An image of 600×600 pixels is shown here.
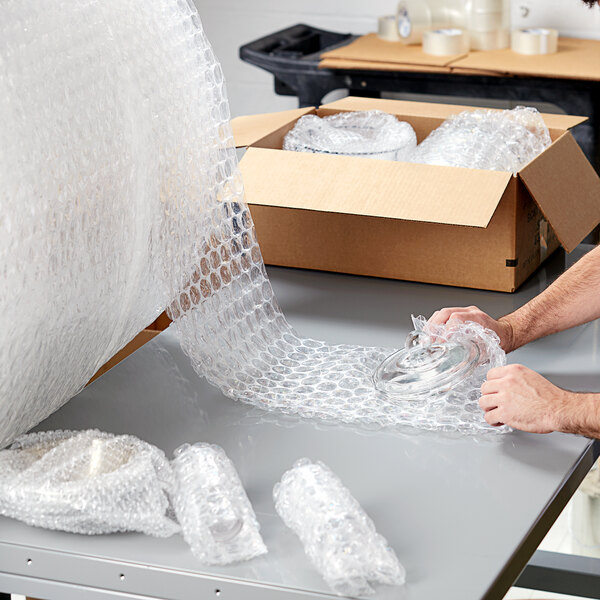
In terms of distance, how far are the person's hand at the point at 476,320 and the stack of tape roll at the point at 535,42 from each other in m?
1.91

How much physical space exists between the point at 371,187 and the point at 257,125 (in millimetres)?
404

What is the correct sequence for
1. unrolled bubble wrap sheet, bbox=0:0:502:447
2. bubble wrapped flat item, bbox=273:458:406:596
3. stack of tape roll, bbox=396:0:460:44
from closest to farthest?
1. bubble wrapped flat item, bbox=273:458:406:596
2. unrolled bubble wrap sheet, bbox=0:0:502:447
3. stack of tape roll, bbox=396:0:460:44

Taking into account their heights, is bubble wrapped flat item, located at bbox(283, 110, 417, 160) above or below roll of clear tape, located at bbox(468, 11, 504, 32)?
above

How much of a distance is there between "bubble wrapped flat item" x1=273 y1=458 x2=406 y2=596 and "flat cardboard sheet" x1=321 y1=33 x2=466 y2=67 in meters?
2.24

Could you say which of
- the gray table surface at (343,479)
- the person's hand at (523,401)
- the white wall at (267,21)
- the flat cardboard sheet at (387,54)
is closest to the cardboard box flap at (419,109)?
the gray table surface at (343,479)

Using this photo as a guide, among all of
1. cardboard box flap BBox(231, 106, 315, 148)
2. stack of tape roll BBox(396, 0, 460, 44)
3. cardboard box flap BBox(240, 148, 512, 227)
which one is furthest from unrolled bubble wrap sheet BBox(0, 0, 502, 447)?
stack of tape roll BBox(396, 0, 460, 44)

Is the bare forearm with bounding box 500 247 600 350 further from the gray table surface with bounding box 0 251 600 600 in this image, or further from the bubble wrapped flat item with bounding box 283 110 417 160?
the bubble wrapped flat item with bounding box 283 110 417 160

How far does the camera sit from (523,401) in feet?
4.03

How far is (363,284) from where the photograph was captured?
1729mm

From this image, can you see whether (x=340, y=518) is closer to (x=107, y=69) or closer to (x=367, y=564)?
(x=367, y=564)

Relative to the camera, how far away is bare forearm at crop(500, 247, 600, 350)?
1489 mm

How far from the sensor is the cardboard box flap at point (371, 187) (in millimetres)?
1526

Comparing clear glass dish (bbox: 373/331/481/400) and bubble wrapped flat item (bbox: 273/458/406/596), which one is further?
clear glass dish (bbox: 373/331/481/400)

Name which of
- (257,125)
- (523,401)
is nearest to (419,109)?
(257,125)
